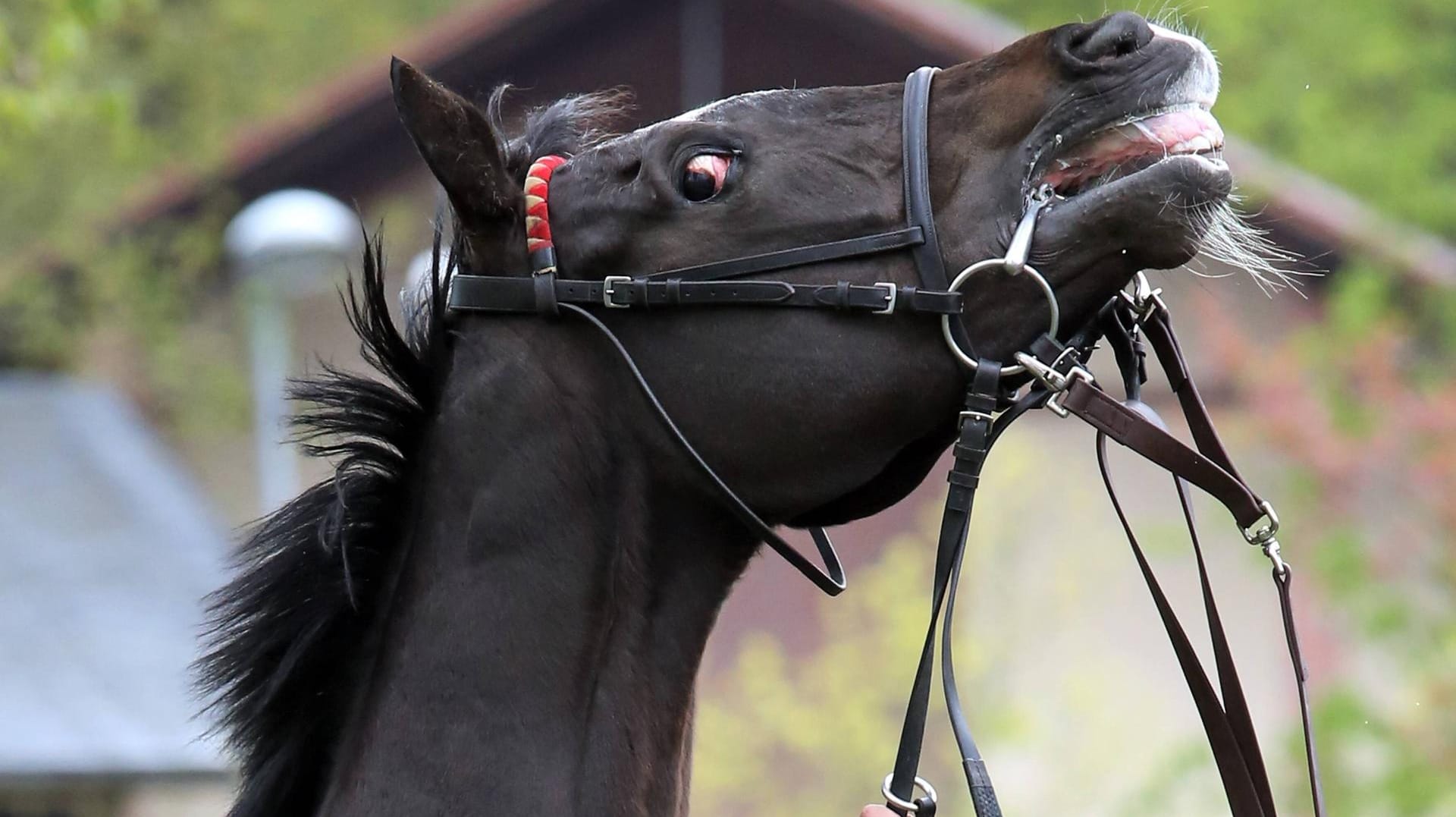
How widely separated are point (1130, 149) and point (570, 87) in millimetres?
11300

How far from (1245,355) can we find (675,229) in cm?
936

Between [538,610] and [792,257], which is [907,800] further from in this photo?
[792,257]

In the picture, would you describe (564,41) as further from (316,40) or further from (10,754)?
(10,754)

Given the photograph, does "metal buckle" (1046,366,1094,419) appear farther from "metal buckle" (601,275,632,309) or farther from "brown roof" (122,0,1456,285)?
"brown roof" (122,0,1456,285)

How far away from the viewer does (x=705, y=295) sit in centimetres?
274

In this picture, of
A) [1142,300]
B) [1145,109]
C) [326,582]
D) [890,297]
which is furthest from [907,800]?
[1145,109]

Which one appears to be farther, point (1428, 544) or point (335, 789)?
point (1428, 544)

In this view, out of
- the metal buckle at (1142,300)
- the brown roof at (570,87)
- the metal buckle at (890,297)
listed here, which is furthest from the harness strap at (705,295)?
the brown roof at (570,87)

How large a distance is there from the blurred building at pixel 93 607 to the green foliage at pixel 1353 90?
8.70 metres

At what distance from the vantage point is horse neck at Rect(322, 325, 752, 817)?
2.69 meters

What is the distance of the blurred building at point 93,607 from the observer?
383 inches

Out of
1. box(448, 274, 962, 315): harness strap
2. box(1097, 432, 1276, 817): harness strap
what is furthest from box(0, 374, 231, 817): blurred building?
box(1097, 432, 1276, 817): harness strap

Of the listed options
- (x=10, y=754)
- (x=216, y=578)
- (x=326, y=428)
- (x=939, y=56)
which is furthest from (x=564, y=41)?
(x=326, y=428)

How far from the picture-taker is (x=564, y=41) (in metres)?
13.8
